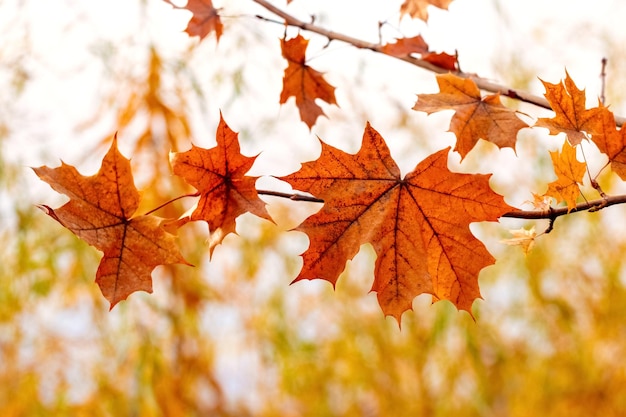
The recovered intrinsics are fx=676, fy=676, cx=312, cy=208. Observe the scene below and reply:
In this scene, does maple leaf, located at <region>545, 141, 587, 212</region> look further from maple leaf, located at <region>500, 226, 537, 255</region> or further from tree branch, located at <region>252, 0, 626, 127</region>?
tree branch, located at <region>252, 0, 626, 127</region>

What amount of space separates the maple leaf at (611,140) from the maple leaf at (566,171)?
0.11ft

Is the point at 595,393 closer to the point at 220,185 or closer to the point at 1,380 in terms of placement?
the point at 1,380

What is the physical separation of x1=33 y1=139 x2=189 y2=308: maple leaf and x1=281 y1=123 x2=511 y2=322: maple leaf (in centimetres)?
16

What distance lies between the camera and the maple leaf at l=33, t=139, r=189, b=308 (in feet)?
2.29

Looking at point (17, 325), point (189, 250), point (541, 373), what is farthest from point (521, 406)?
point (17, 325)

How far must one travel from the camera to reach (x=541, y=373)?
3.52m

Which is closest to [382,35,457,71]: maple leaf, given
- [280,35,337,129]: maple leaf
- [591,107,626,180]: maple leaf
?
[280,35,337,129]: maple leaf

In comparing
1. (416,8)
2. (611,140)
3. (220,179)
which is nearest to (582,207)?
(611,140)

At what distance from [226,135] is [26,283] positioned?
7.28 ft

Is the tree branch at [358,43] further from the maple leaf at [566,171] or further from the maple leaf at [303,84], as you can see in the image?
the maple leaf at [566,171]

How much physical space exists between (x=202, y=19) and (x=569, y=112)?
0.63 meters

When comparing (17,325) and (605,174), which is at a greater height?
(605,174)

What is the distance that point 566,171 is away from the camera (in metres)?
0.67

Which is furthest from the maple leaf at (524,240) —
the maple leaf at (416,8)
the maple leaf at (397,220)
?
the maple leaf at (416,8)
